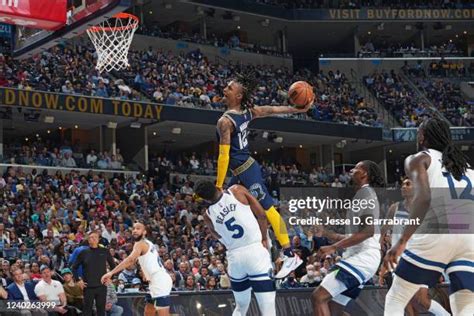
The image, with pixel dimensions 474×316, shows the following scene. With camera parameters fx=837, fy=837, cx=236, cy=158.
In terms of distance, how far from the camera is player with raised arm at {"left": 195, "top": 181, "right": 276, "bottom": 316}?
9.16 meters

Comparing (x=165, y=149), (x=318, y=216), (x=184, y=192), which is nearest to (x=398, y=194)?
(x=318, y=216)

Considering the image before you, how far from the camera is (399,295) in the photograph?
695 centimetres

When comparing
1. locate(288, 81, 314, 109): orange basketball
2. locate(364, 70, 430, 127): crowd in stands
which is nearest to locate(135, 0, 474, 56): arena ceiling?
locate(364, 70, 430, 127): crowd in stands

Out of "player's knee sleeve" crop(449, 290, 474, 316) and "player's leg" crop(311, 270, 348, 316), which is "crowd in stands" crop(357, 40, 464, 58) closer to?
"player's leg" crop(311, 270, 348, 316)

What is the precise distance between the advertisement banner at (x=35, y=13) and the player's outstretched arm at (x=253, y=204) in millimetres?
4276

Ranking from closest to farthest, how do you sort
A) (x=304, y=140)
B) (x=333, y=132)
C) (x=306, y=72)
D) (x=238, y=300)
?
(x=238, y=300)
(x=333, y=132)
(x=304, y=140)
(x=306, y=72)

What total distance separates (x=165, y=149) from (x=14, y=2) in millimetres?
27268

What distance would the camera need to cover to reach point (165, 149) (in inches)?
1526

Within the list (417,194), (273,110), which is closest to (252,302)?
(273,110)

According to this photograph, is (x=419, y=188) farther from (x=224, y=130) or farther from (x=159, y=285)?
(x=159, y=285)

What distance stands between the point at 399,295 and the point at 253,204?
279 cm

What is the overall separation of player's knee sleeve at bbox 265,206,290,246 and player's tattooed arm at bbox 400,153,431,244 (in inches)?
128

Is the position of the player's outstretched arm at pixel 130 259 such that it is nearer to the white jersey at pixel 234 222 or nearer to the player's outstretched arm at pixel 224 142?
the player's outstretched arm at pixel 224 142

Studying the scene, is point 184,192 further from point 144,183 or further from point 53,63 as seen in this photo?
point 53,63
